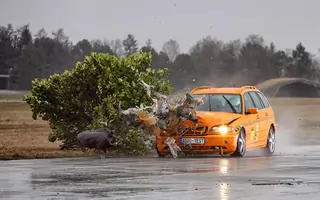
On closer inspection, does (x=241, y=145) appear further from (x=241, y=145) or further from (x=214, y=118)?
(x=214, y=118)

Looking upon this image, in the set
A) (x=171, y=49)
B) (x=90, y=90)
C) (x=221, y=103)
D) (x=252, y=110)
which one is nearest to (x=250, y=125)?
(x=252, y=110)

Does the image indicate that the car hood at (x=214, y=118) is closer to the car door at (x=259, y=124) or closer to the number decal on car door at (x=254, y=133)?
the number decal on car door at (x=254, y=133)

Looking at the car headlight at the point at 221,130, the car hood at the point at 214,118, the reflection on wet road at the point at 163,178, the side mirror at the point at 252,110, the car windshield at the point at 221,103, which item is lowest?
the reflection on wet road at the point at 163,178

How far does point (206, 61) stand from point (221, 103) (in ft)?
127

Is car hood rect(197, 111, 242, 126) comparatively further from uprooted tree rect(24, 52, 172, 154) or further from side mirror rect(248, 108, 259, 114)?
uprooted tree rect(24, 52, 172, 154)

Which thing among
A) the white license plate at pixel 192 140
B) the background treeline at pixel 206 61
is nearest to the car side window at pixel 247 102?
the white license plate at pixel 192 140

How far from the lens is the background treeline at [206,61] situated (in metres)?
62.0

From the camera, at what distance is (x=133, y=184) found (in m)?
14.6

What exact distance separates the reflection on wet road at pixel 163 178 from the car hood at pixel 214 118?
952 millimetres

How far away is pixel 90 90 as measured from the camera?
26.4 meters

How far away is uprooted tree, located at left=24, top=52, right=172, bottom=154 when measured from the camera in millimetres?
25344

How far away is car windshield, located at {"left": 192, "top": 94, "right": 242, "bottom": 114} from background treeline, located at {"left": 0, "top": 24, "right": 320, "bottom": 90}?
67.9 ft

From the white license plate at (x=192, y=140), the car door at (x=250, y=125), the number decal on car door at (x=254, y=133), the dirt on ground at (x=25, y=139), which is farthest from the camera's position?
the dirt on ground at (x=25, y=139)

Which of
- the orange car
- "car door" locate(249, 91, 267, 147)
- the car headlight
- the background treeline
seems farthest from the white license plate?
the background treeline
